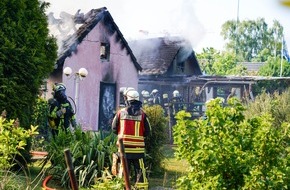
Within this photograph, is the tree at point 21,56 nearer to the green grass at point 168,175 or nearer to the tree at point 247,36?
the green grass at point 168,175

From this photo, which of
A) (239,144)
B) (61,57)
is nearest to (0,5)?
(239,144)

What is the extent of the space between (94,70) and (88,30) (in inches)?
72.2

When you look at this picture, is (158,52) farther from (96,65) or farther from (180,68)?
(96,65)

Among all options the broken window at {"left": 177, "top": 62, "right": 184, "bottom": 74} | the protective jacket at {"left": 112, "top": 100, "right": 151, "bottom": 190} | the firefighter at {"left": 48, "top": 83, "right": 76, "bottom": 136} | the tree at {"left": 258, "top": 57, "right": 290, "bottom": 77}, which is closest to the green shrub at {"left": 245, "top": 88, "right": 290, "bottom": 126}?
the firefighter at {"left": 48, "top": 83, "right": 76, "bottom": 136}

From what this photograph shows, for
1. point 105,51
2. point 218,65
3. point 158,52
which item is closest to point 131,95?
point 105,51

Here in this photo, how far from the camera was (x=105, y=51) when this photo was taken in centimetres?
2723

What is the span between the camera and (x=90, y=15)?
26.5 m

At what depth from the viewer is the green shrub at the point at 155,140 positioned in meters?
12.4

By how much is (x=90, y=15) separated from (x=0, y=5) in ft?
54.1

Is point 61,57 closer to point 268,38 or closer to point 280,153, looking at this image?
point 280,153

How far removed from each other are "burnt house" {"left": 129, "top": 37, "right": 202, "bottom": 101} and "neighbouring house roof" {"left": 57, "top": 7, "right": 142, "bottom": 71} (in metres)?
7.81

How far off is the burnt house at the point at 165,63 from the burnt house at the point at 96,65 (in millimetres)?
6901

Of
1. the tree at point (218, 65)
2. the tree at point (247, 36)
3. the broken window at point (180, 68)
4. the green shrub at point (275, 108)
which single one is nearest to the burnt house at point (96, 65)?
the green shrub at point (275, 108)

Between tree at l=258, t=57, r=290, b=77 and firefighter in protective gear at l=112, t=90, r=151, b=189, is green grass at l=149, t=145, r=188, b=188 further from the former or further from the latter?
tree at l=258, t=57, r=290, b=77
